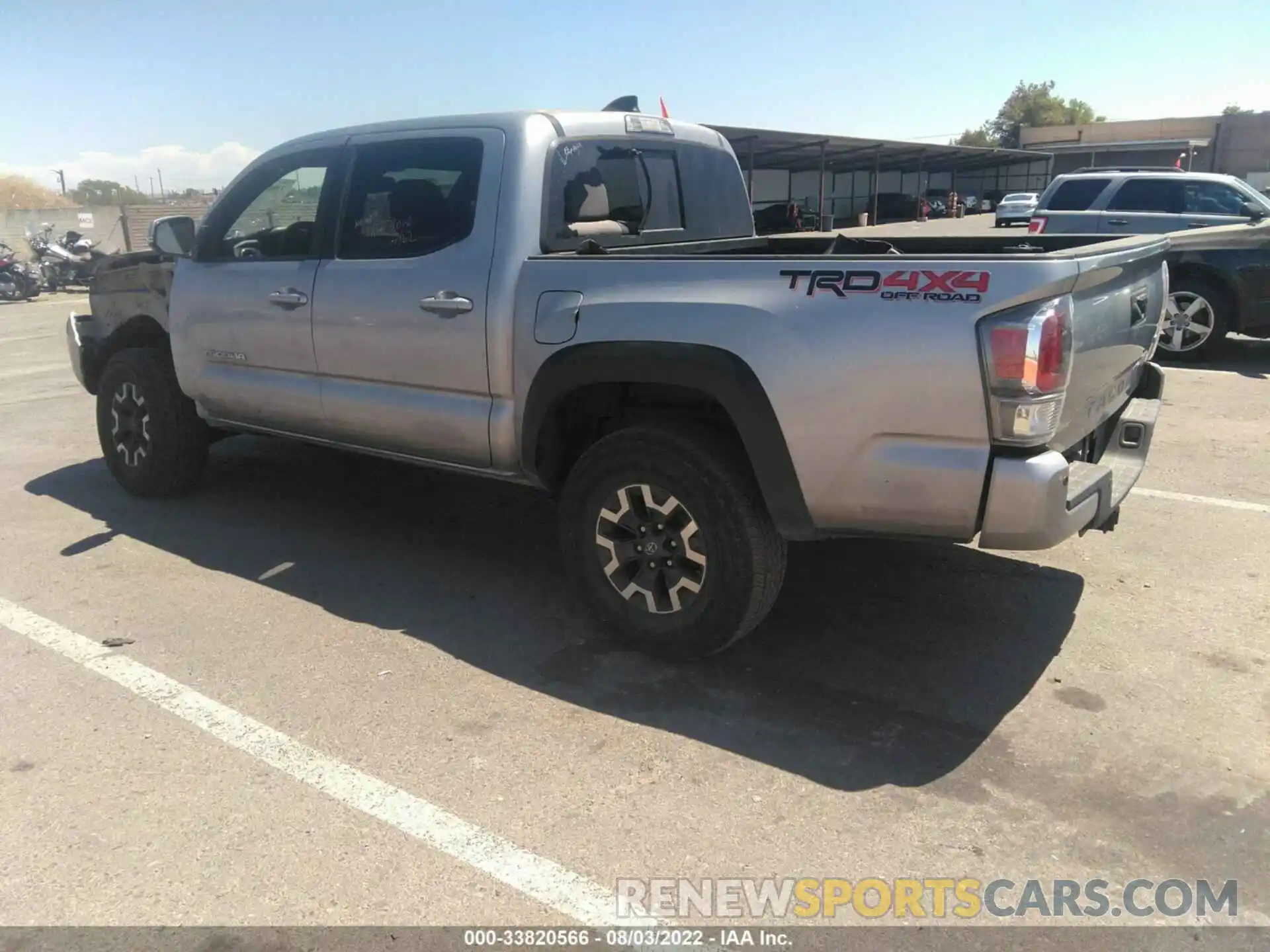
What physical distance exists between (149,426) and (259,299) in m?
1.43

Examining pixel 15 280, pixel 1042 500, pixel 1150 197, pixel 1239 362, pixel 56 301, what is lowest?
pixel 1239 362

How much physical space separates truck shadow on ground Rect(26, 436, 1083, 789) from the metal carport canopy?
15.8 m

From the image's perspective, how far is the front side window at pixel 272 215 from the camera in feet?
15.4

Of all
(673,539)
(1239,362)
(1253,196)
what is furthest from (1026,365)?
(1253,196)

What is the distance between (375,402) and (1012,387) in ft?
9.16

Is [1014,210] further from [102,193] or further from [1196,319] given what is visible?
[102,193]

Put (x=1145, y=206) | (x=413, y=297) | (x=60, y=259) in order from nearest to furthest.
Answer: (x=413, y=297)
(x=1145, y=206)
(x=60, y=259)

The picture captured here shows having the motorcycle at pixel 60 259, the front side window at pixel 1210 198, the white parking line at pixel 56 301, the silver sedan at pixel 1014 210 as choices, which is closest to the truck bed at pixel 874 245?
the front side window at pixel 1210 198

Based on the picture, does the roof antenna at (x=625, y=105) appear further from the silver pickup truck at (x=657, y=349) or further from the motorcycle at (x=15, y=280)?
the motorcycle at (x=15, y=280)

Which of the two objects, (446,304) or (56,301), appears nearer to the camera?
(446,304)

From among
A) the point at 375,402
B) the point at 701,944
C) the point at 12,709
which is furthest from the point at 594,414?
the point at 12,709

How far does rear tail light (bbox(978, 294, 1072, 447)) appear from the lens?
9.29 ft

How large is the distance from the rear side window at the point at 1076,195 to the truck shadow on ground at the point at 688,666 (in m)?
8.82

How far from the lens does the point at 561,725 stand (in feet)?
10.9
